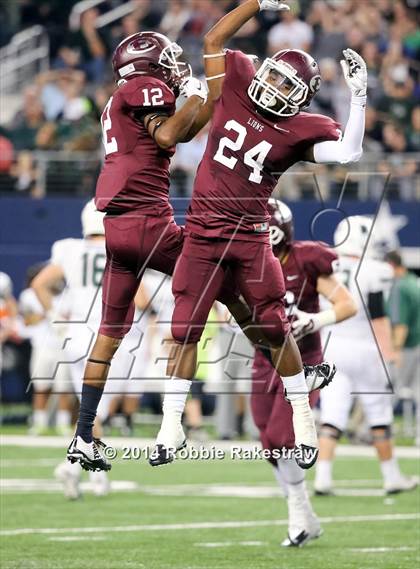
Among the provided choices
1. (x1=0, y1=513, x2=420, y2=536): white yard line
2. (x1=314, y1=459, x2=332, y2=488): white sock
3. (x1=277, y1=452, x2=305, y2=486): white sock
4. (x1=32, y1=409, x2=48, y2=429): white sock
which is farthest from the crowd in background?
(x1=277, y1=452, x2=305, y2=486): white sock

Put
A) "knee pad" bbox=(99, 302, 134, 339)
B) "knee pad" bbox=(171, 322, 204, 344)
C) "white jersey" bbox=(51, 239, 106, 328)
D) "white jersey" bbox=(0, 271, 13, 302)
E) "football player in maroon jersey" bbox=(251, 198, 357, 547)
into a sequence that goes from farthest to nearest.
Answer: "white jersey" bbox=(0, 271, 13, 302) < "white jersey" bbox=(51, 239, 106, 328) < "football player in maroon jersey" bbox=(251, 198, 357, 547) < "knee pad" bbox=(99, 302, 134, 339) < "knee pad" bbox=(171, 322, 204, 344)

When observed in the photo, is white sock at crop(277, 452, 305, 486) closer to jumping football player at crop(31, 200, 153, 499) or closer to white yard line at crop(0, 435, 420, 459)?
jumping football player at crop(31, 200, 153, 499)

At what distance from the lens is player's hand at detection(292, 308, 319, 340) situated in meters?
8.31

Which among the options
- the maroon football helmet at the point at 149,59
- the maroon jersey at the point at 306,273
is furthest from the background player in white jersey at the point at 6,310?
the maroon football helmet at the point at 149,59

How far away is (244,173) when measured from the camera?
7246 millimetres

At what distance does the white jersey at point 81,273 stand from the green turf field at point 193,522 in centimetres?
143

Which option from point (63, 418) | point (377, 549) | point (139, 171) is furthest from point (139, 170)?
point (63, 418)

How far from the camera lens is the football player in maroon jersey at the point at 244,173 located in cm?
716

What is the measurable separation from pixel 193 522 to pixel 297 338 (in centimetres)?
188

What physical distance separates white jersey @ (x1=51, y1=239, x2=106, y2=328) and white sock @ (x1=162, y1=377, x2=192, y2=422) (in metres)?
4.04

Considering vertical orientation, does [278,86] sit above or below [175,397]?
above

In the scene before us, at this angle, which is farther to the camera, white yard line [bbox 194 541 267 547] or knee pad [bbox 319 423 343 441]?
knee pad [bbox 319 423 343 441]

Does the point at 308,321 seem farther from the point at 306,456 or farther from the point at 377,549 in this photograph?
the point at 377,549

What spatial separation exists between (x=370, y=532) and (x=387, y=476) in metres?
1.92
